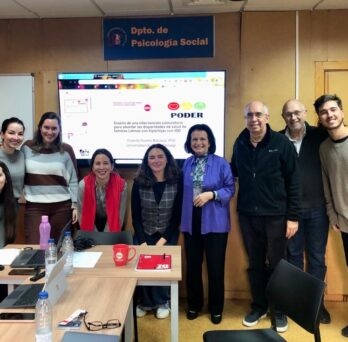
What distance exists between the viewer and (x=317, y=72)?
3.31 m

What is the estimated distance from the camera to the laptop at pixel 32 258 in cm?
206

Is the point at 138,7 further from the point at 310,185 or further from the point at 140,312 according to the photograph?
the point at 140,312

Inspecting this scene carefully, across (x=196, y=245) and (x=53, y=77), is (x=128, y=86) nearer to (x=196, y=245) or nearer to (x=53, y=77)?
(x=53, y=77)

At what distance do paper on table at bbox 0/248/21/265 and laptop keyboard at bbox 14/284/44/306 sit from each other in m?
0.45

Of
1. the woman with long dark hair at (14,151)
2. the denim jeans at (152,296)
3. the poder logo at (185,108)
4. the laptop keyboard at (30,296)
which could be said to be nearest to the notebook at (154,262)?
the laptop keyboard at (30,296)

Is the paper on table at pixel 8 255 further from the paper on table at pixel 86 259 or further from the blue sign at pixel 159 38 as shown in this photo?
the blue sign at pixel 159 38

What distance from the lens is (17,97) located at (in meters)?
3.47

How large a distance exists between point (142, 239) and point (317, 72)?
2.11 meters

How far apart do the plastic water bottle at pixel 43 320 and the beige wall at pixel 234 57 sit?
2078mm

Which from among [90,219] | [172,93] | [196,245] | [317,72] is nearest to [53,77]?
[172,93]

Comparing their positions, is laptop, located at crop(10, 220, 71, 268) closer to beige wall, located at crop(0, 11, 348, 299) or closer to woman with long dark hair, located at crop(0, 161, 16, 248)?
woman with long dark hair, located at crop(0, 161, 16, 248)

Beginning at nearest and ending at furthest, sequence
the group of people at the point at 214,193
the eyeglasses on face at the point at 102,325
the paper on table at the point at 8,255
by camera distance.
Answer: the eyeglasses on face at the point at 102,325 → the paper on table at the point at 8,255 → the group of people at the point at 214,193

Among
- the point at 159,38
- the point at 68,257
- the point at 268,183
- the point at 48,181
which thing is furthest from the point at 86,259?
the point at 159,38

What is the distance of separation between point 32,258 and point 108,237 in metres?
0.58
